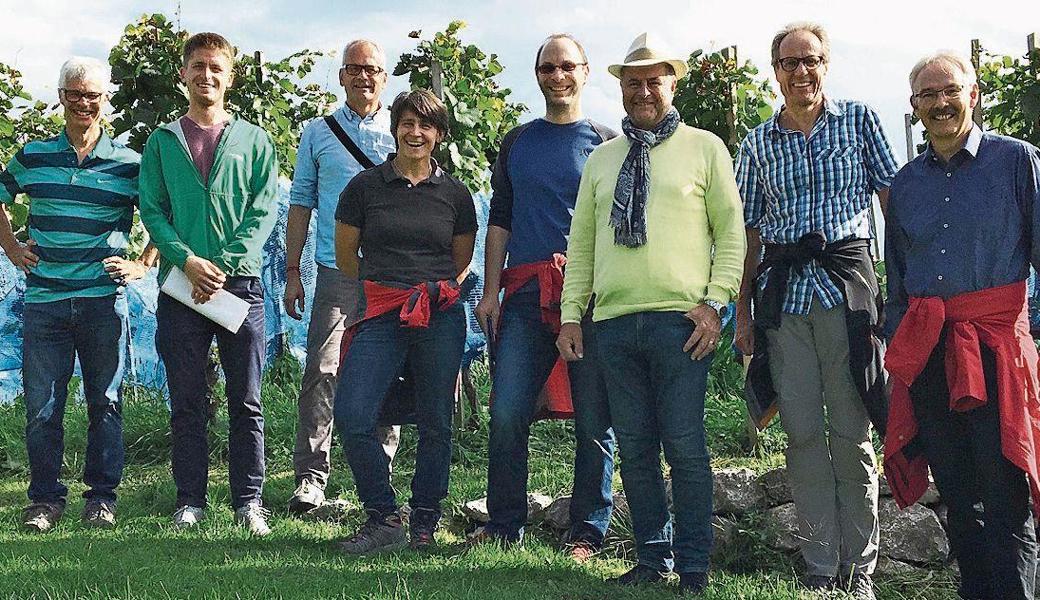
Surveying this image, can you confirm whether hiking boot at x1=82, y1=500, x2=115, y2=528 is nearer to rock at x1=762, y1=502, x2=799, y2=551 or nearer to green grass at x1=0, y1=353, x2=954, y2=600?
green grass at x1=0, y1=353, x2=954, y2=600

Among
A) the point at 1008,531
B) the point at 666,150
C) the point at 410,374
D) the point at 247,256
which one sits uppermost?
the point at 666,150

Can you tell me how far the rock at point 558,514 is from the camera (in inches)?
222

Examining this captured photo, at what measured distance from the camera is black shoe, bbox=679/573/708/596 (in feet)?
13.2

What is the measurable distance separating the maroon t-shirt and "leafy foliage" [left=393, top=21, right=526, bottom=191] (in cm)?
270

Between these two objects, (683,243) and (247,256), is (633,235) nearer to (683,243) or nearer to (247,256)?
(683,243)

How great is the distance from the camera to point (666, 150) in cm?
416

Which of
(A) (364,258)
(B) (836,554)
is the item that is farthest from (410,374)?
(B) (836,554)

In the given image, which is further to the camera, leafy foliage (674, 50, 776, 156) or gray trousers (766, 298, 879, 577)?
leafy foliage (674, 50, 776, 156)

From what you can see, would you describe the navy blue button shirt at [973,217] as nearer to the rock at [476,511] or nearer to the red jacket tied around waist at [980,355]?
the red jacket tied around waist at [980,355]

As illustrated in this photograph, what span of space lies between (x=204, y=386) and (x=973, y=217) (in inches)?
126

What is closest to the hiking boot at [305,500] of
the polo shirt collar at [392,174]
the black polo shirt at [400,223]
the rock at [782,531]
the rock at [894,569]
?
the black polo shirt at [400,223]

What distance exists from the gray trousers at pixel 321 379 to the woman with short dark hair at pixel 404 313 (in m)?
0.80

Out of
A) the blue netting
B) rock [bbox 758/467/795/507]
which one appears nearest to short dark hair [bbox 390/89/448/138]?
rock [bbox 758/467/795/507]

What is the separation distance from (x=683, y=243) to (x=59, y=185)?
296 cm
